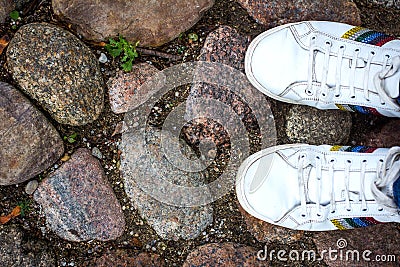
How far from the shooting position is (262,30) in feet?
7.56

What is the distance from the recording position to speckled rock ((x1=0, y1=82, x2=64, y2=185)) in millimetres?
2070

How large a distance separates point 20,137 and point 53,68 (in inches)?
12.5

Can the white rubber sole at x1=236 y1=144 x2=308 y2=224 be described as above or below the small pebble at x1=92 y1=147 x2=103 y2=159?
below

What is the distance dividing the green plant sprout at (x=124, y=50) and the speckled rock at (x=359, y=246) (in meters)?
1.15

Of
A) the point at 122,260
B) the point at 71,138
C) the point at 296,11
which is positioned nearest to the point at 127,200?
the point at 122,260

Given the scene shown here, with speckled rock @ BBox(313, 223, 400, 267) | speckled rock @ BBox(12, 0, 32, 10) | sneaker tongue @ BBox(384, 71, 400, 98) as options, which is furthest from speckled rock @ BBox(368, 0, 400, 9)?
speckled rock @ BBox(12, 0, 32, 10)

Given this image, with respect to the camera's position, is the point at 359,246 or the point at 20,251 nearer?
the point at 20,251

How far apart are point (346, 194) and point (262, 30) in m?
0.83

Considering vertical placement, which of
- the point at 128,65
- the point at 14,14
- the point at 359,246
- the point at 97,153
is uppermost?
the point at 14,14

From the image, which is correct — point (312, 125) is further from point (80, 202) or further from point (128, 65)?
point (80, 202)

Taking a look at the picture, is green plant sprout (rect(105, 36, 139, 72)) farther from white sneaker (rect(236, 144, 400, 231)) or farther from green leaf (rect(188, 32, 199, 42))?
white sneaker (rect(236, 144, 400, 231))

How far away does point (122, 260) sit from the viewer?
7.16 feet

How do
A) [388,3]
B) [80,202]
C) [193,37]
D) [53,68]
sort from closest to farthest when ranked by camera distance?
[53,68], [80,202], [193,37], [388,3]

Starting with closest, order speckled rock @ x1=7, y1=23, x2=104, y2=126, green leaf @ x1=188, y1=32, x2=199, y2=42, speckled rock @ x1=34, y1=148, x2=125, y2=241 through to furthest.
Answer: speckled rock @ x1=7, y1=23, x2=104, y2=126, speckled rock @ x1=34, y1=148, x2=125, y2=241, green leaf @ x1=188, y1=32, x2=199, y2=42
